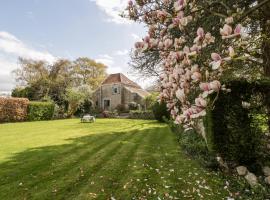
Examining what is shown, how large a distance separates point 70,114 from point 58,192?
40478mm

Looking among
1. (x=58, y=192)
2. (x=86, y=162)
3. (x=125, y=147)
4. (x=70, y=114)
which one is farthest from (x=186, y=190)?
(x=70, y=114)

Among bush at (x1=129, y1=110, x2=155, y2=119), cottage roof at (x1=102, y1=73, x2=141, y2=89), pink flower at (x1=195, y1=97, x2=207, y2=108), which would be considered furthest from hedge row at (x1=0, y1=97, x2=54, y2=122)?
pink flower at (x1=195, y1=97, x2=207, y2=108)

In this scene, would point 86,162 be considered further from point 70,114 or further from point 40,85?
point 40,85

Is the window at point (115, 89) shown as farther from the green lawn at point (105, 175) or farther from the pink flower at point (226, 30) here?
the pink flower at point (226, 30)

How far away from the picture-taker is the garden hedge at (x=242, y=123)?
338 inches

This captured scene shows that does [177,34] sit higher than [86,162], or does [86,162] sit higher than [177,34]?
[177,34]

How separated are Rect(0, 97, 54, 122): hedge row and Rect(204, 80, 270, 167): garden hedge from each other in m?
32.1

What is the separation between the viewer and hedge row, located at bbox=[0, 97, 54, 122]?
35469 mm

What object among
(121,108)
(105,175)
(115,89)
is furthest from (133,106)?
(105,175)

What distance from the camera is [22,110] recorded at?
37.4m

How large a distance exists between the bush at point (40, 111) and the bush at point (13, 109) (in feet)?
2.62

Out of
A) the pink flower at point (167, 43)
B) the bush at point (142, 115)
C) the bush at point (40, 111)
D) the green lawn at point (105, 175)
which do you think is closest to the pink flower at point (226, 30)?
the pink flower at point (167, 43)

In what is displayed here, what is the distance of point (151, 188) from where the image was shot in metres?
7.57

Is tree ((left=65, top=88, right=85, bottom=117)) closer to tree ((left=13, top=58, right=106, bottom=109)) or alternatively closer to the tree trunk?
tree ((left=13, top=58, right=106, bottom=109))
